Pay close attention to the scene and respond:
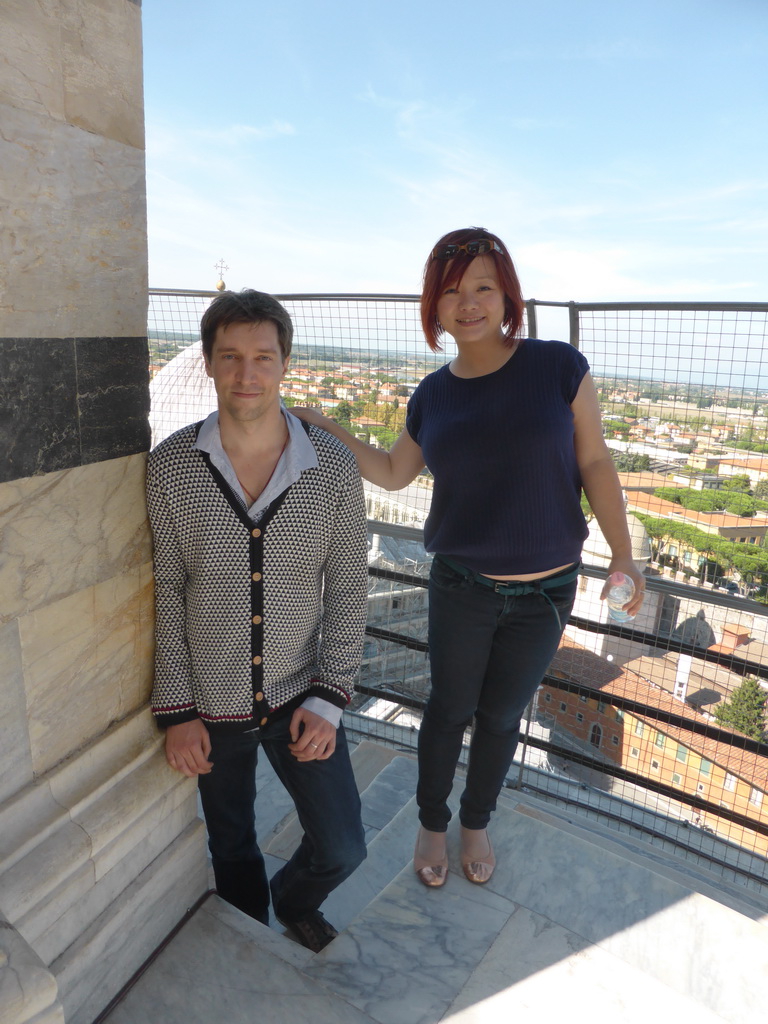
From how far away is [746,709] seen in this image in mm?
Answer: 2979

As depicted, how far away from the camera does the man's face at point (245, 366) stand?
→ 67.5 inches

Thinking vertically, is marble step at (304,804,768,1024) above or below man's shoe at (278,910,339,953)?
above

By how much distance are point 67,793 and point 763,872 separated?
9.47ft

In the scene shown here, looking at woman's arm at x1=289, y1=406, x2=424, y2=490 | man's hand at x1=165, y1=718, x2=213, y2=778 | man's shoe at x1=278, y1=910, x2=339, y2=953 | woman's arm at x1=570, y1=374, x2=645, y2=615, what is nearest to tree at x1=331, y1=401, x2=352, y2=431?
woman's arm at x1=289, y1=406, x2=424, y2=490

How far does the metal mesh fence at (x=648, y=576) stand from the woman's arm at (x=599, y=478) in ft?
2.45

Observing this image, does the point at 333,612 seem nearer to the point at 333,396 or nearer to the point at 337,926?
the point at 337,926

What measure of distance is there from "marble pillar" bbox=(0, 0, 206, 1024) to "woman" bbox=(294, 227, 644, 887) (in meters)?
0.83

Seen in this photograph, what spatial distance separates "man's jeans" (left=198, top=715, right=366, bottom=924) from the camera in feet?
6.54

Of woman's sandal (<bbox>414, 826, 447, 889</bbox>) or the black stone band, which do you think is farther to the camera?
woman's sandal (<bbox>414, 826, 447, 889</bbox>)

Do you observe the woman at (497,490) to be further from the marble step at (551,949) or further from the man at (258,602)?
the man at (258,602)

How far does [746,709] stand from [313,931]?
82.3 inches

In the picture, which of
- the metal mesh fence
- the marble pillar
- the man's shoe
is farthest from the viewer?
the metal mesh fence

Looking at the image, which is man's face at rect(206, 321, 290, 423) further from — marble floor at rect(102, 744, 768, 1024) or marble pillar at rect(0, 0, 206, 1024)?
marble floor at rect(102, 744, 768, 1024)

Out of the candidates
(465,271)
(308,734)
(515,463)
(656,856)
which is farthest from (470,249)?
(656,856)
